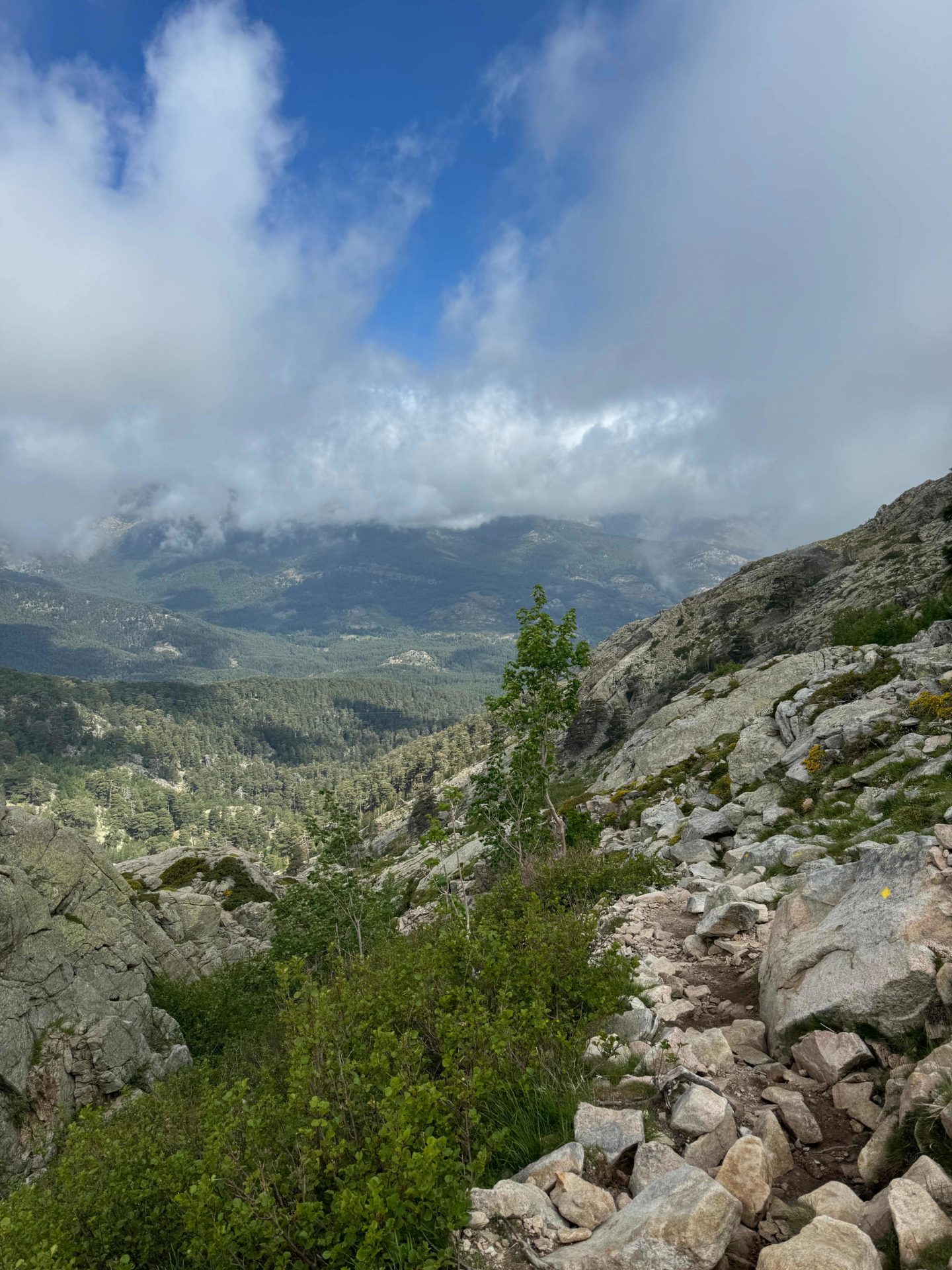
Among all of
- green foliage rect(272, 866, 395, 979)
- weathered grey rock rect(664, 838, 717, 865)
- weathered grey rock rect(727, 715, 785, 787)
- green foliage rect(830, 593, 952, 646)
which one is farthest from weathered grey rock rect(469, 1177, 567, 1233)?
green foliage rect(830, 593, 952, 646)

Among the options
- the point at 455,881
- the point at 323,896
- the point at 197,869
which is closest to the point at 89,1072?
the point at 323,896

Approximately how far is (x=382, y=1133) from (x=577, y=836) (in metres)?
14.5

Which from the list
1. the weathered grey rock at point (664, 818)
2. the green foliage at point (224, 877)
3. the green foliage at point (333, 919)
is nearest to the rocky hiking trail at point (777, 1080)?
the weathered grey rock at point (664, 818)

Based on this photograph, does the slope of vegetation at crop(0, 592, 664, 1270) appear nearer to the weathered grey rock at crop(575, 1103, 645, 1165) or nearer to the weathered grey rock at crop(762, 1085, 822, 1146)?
the weathered grey rock at crop(575, 1103, 645, 1165)

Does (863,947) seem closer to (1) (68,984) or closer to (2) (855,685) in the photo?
(2) (855,685)

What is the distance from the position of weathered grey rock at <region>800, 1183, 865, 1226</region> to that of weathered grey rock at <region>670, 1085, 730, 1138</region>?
1.04 meters

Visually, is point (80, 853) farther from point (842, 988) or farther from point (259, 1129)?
point (842, 988)

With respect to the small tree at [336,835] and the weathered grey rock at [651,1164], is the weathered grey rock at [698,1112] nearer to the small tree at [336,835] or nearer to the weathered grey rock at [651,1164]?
the weathered grey rock at [651,1164]

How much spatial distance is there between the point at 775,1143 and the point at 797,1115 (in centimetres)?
43

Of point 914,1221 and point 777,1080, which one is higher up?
point 914,1221

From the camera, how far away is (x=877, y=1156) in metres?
4.37

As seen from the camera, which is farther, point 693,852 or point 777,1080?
point 693,852

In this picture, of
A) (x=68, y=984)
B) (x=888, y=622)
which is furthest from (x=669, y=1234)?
(x=888, y=622)

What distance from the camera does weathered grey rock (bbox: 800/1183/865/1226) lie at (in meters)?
3.87
